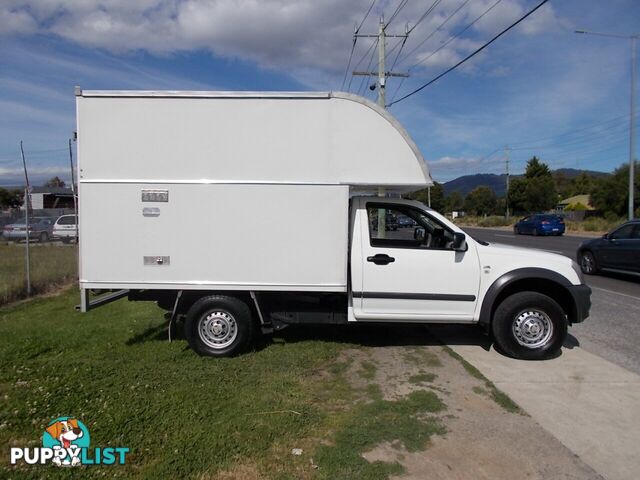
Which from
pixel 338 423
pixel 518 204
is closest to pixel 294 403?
pixel 338 423

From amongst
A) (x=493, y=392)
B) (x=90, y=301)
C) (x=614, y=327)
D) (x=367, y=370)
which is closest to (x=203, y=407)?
(x=367, y=370)

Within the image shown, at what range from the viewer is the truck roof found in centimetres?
561

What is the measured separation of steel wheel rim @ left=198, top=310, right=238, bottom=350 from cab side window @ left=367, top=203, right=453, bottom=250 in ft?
6.35

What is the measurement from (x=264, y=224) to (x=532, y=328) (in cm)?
336

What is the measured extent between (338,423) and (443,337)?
3.10 m

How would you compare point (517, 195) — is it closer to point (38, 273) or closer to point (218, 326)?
point (38, 273)

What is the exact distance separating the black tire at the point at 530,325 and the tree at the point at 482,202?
78436 millimetres

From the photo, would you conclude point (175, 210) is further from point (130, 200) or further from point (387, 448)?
point (387, 448)

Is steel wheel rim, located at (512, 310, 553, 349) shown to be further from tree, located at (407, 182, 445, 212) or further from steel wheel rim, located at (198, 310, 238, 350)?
steel wheel rim, located at (198, 310, 238, 350)

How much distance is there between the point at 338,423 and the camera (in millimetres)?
4121

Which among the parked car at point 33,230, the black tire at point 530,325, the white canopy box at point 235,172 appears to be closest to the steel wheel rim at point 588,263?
the black tire at point 530,325

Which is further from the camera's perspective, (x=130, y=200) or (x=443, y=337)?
(x=443, y=337)

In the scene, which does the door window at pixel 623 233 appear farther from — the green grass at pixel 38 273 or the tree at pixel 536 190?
the tree at pixel 536 190

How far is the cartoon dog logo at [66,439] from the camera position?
3.53 meters
